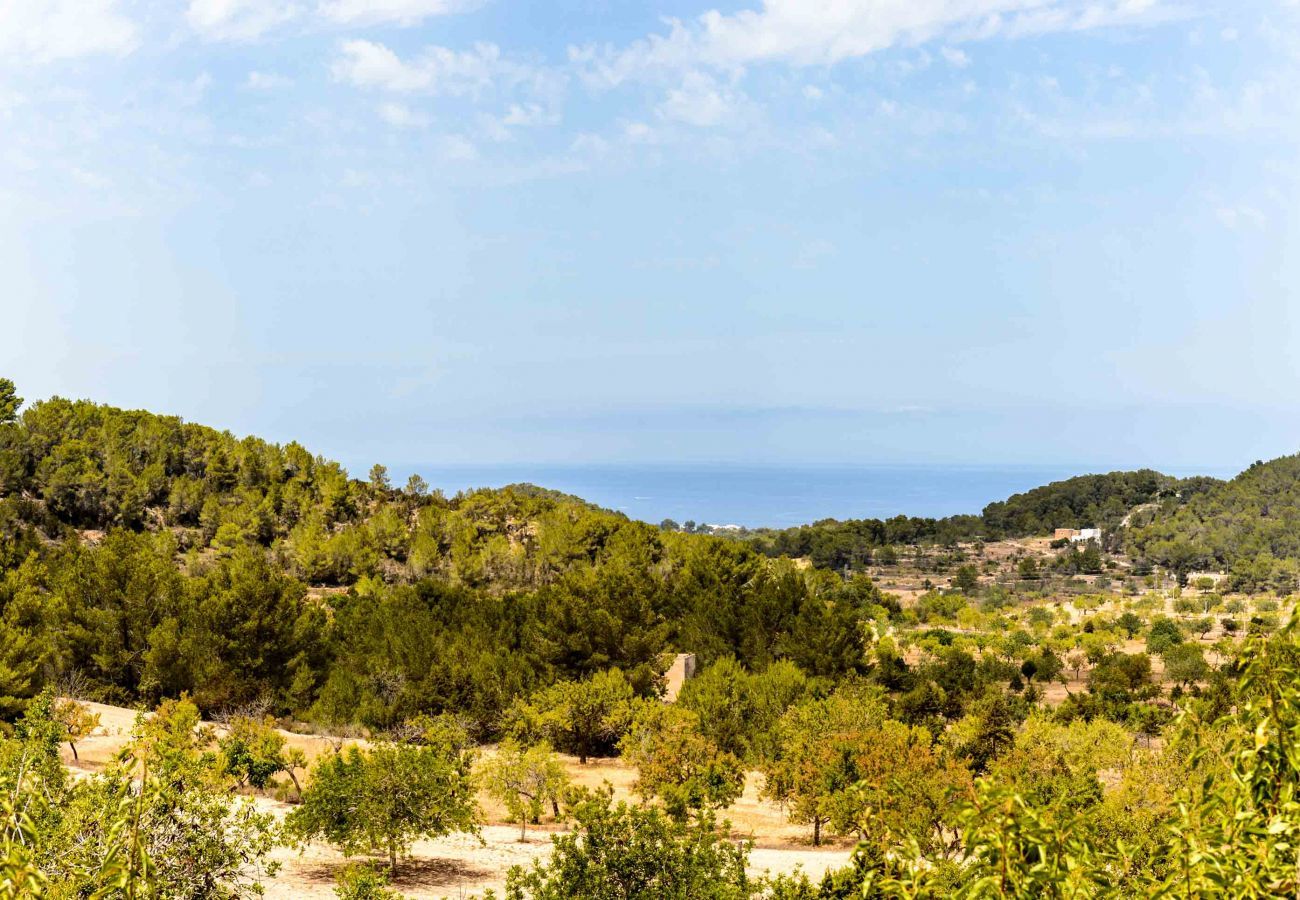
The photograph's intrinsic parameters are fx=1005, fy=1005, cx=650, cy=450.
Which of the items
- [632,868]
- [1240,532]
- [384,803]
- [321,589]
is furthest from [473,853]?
[1240,532]

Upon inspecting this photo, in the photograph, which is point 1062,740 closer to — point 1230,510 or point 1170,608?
point 1170,608

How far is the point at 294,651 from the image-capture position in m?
31.6

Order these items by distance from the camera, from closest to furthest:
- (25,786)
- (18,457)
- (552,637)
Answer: (25,786)
(552,637)
(18,457)

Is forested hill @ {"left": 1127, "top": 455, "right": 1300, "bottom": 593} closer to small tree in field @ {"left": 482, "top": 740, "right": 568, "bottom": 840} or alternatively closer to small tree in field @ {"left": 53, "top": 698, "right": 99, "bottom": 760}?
small tree in field @ {"left": 482, "top": 740, "right": 568, "bottom": 840}

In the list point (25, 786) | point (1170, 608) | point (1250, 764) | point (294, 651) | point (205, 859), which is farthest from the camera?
point (1170, 608)

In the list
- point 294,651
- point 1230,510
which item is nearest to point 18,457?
point 294,651

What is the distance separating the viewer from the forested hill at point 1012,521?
325 ft

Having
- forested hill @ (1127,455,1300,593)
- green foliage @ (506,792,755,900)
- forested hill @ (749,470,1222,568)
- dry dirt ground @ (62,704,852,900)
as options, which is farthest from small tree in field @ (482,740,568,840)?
forested hill @ (749,470,1222,568)

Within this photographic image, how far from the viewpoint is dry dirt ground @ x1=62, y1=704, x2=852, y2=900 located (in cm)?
1528

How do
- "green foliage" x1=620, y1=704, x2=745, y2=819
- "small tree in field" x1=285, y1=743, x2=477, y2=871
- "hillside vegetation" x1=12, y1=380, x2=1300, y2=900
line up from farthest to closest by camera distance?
"green foliage" x1=620, y1=704, x2=745, y2=819 < "small tree in field" x1=285, y1=743, x2=477, y2=871 < "hillside vegetation" x1=12, y1=380, x2=1300, y2=900

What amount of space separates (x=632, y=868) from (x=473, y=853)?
26.0 feet

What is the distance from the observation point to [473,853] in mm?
17750

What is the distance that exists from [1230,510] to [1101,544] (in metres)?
12.4

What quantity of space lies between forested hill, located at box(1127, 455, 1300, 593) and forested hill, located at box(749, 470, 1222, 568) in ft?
18.8
